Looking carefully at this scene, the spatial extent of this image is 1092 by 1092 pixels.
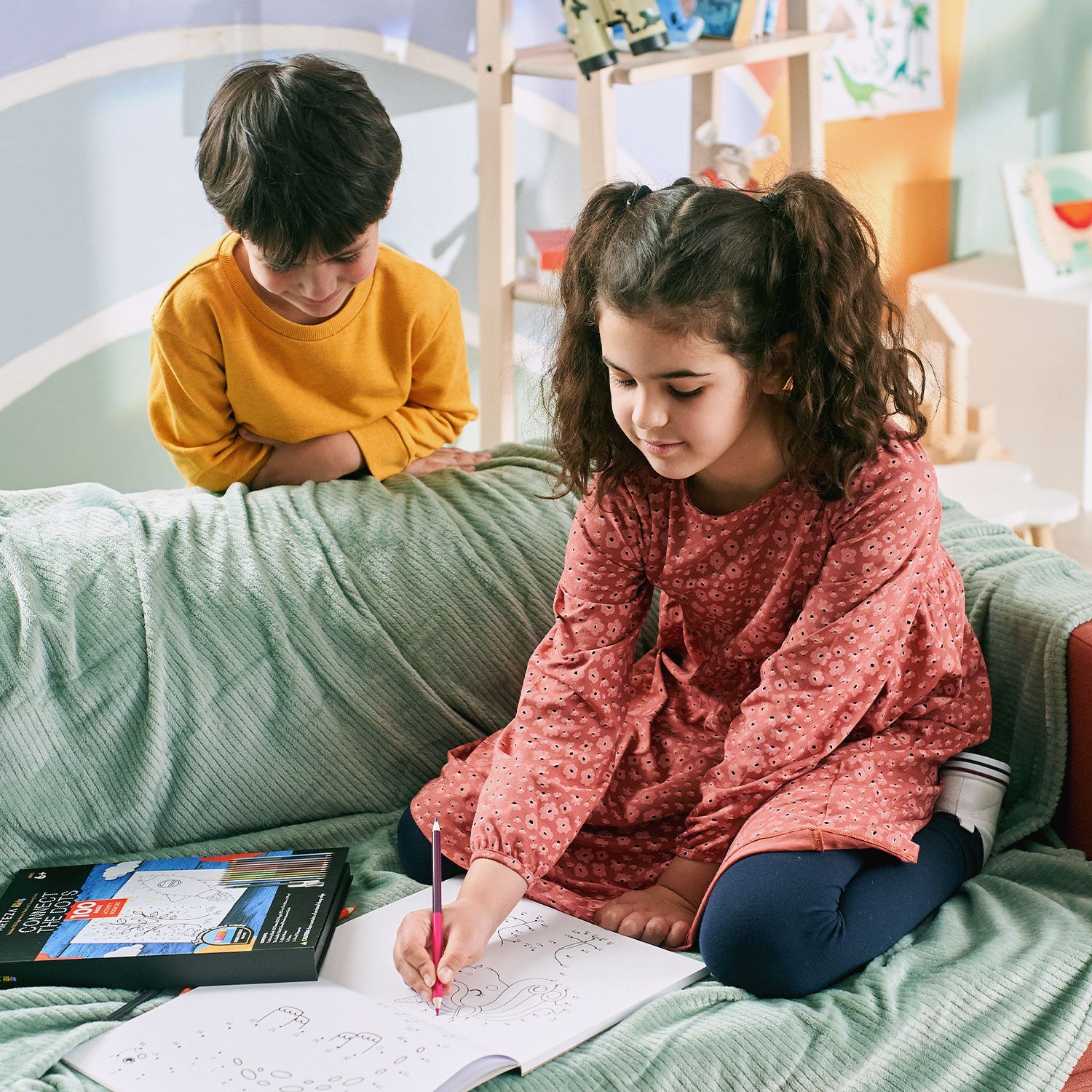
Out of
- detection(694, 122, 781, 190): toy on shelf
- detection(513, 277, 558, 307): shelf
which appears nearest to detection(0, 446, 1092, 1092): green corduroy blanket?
detection(513, 277, 558, 307): shelf

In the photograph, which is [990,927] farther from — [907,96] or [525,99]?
[907,96]

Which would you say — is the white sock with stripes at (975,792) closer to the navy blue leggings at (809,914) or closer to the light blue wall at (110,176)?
the navy blue leggings at (809,914)

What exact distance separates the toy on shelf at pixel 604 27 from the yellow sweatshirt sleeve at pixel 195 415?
75cm

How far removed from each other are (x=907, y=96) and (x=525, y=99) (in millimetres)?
906

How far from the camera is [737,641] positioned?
1131 millimetres

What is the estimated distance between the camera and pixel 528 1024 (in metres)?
0.88

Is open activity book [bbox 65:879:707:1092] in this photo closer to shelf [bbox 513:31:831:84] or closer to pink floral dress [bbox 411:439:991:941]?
pink floral dress [bbox 411:439:991:941]

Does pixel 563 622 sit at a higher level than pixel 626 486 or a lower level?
lower

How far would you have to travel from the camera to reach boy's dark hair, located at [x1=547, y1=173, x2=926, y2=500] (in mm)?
971

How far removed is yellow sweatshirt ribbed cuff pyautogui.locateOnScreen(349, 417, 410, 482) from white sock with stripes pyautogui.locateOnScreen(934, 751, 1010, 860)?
2.17ft

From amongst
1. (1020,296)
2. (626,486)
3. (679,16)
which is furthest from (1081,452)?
(626,486)

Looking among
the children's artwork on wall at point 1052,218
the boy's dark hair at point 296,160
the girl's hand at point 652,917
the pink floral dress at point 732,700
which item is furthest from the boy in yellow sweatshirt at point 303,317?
the children's artwork on wall at point 1052,218

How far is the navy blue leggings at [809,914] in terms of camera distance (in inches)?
36.3

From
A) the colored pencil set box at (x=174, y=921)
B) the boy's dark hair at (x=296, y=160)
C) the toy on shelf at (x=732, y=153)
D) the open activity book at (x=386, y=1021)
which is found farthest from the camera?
the toy on shelf at (x=732, y=153)
